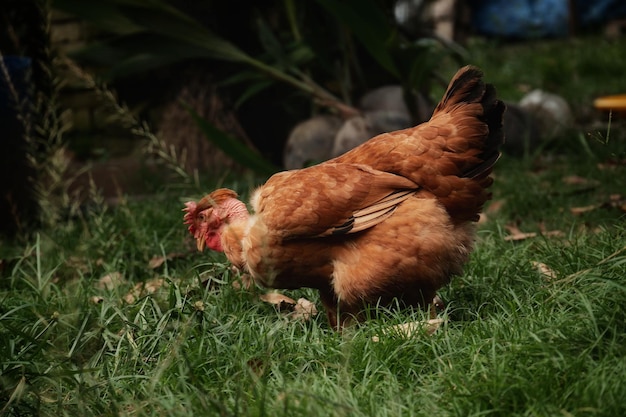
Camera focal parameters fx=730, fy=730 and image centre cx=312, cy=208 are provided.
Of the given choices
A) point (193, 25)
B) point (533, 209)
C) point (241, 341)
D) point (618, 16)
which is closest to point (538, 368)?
point (241, 341)

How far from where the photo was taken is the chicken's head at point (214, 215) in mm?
2746

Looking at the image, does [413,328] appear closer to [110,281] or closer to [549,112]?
[110,281]

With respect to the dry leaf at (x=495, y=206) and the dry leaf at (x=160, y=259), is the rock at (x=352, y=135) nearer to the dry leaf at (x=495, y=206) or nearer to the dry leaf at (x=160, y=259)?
the dry leaf at (x=495, y=206)

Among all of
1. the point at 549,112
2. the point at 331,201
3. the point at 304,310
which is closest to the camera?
the point at 331,201

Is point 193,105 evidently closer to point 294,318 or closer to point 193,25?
Result: point 193,25

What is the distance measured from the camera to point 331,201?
8.29 feet

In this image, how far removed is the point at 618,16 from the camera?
983 centimetres

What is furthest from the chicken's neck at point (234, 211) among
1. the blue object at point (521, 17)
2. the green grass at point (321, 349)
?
the blue object at point (521, 17)

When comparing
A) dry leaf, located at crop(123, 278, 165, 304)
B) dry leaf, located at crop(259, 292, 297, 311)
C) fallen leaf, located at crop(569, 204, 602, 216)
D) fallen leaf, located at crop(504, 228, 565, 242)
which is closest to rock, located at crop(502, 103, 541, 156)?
Answer: fallen leaf, located at crop(569, 204, 602, 216)

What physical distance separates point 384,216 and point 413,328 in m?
0.41

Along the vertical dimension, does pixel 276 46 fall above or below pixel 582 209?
above

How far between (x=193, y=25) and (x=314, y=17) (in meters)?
1.11

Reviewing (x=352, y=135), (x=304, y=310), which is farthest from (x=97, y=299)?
(x=352, y=135)

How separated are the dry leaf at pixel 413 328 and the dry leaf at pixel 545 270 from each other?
1.94 feet
